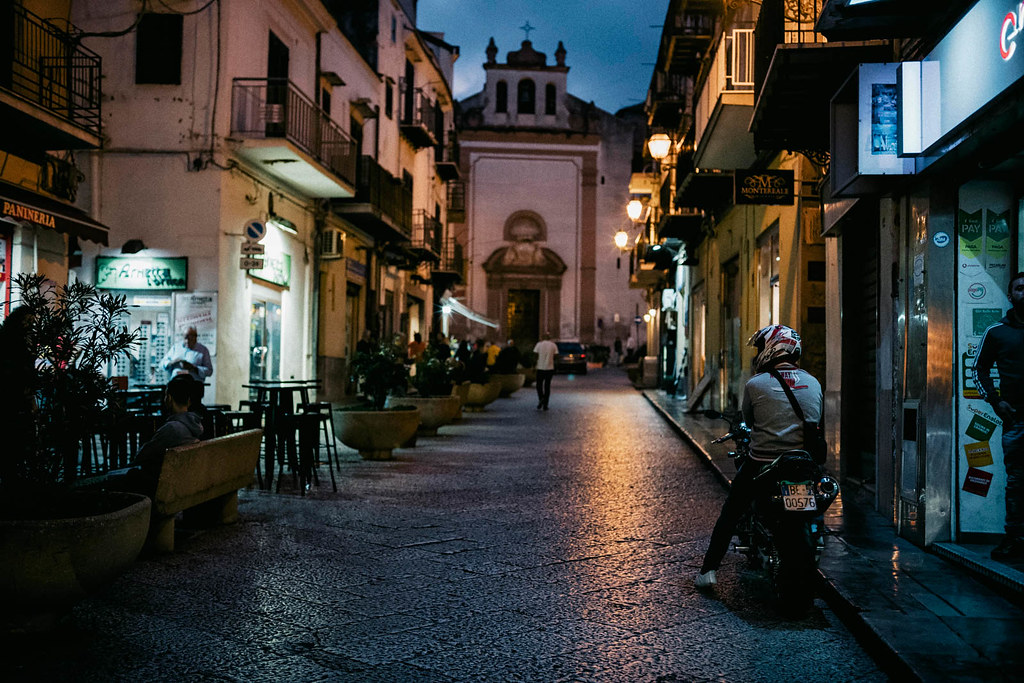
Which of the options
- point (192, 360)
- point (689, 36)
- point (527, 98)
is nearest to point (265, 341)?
point (192, 360)

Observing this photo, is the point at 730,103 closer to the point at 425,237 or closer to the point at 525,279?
the point at 425,237

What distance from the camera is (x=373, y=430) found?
37.7ft

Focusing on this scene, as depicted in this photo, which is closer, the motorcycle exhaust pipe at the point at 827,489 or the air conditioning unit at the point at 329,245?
the motorcycle exhaust pipe at the point at 827,489

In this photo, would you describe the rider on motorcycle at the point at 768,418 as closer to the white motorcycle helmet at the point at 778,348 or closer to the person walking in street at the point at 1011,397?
the white motorcycle helmet at the point at 778,348

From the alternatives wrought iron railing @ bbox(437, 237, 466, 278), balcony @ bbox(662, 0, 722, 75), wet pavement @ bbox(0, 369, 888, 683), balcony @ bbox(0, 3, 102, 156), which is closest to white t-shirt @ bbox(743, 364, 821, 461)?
wet pavement @ bbox(0, 369, 888, 683)

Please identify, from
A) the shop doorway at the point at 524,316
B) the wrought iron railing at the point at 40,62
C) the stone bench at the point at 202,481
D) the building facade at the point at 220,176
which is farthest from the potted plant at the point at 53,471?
the shop doorway at the point at 524,316

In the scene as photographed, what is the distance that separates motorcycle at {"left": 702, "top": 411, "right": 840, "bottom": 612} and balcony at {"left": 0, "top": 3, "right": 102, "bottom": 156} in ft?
31.8

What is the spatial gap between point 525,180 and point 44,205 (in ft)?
143

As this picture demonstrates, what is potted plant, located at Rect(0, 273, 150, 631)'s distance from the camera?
4.39 meters

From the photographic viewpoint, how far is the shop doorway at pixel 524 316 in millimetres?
54469

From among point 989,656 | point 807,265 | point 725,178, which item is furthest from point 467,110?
point 989,656

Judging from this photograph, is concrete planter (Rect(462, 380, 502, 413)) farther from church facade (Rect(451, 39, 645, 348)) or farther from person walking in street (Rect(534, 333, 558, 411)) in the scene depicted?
church facade (Rect(451, 39, 645, 348))

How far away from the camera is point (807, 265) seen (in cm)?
1259

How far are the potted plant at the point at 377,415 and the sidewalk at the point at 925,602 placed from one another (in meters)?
5.52
